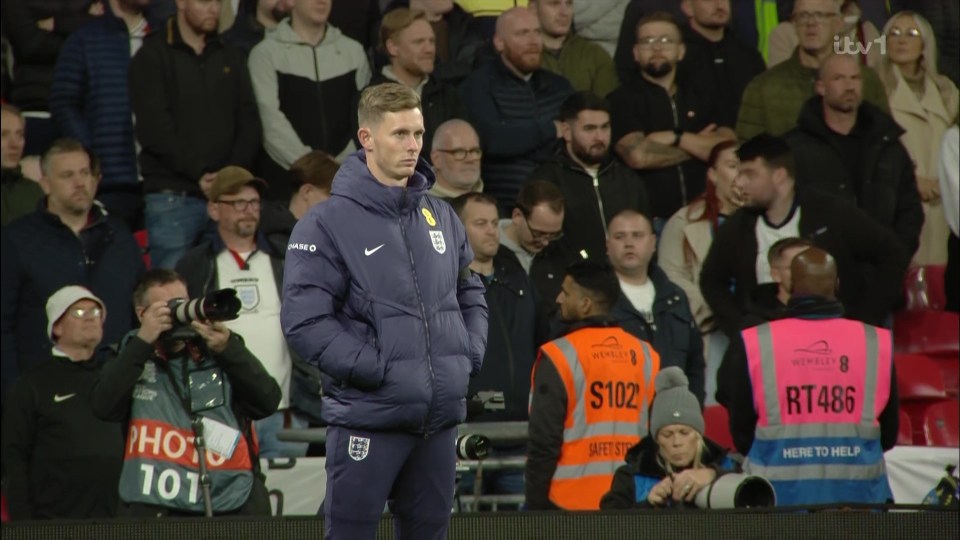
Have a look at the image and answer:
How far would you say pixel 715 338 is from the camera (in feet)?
29.2

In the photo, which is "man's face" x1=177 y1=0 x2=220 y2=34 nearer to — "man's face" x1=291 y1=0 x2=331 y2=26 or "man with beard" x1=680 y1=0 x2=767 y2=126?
"man's face" x1=291 y1=0 x2=331 y2=26

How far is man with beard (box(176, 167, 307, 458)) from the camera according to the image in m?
8.23

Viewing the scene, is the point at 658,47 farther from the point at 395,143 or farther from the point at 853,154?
the point at 395,143

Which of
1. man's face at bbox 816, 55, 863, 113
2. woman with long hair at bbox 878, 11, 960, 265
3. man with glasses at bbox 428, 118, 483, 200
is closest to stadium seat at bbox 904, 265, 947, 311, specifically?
woman with long hair at bbox 878, 11, 960, 265

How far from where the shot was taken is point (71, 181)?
8.55 meters

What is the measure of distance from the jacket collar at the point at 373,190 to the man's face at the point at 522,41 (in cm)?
462

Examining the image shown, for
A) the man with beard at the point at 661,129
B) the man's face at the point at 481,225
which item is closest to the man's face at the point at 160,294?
the man's face at the point at 481,225

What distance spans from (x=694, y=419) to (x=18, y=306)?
393cm

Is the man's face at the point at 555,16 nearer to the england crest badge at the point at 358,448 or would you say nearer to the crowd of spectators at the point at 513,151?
the crowd of spectators at the point at 513,151

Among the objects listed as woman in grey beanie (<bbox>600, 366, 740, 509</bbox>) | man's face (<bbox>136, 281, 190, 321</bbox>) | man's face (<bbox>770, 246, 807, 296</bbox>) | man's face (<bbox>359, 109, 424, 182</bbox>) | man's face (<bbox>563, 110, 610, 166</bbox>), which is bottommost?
woman in grey beanie (<bbox>600, 366, 740, 509</bbox>)

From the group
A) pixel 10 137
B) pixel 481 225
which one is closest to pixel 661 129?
pixel 481 225

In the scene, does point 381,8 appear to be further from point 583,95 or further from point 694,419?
point 694,419

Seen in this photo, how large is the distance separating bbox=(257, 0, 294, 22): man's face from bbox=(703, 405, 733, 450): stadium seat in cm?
343

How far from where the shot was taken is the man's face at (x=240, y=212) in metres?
8.31
